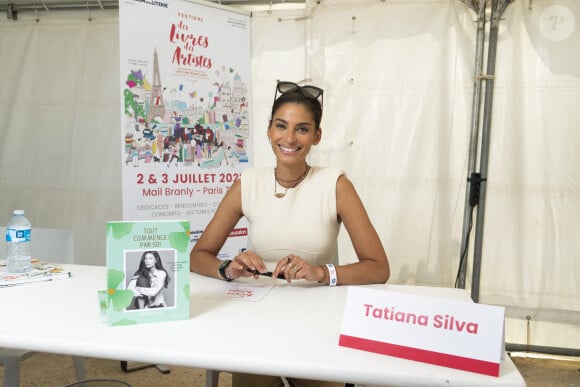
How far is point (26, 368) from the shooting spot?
2.54 meters

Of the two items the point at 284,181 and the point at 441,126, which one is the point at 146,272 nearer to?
the point at 284,181

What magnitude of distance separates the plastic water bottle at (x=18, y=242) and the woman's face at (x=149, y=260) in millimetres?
629

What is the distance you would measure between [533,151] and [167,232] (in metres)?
Result: 2.38

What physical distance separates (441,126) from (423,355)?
6.89 ft

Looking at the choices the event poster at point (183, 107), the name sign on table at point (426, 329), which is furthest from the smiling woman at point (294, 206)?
the event poster at point (183, 107)

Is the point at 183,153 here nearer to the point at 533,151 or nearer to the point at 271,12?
the point at 271,12

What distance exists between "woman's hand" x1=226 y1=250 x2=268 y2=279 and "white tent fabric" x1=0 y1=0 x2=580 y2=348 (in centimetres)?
152

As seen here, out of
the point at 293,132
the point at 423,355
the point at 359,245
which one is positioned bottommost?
the point at 423,355

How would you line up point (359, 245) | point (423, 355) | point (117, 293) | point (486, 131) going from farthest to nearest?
point (486, 131) < point (359, 245) < point (117, 293) < point (423, 355)

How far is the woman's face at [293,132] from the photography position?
171cm

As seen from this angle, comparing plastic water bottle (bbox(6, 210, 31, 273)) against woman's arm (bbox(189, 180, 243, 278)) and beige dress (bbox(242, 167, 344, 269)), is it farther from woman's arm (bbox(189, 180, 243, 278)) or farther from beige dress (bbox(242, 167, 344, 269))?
beige dress (bbox(242, 167, 344, 269))

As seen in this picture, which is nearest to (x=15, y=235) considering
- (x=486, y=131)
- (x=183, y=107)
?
(x=183, y=107)

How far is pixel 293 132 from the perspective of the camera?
1719 millimetres

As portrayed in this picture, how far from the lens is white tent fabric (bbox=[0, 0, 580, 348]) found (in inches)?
104
